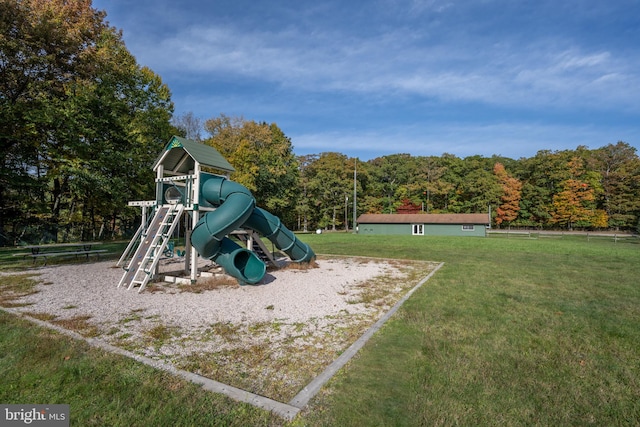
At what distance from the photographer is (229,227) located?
9.02 m

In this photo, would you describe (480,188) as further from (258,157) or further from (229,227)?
(229,227)

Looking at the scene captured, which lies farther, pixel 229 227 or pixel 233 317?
pixel 229 227

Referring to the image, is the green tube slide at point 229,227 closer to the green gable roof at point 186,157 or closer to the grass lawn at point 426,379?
the green gable roof at point 186,157

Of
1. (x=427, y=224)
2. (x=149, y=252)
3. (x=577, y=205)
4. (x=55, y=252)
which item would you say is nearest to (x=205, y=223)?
(x=149, y=252)

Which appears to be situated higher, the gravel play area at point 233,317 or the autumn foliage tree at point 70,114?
the autumn foliage tree at point 70,114

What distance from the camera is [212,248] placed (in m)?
9.21

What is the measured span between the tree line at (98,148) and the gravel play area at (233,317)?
1342 centimetres

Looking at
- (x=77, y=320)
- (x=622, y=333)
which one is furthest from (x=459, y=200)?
(x=77, y=320)

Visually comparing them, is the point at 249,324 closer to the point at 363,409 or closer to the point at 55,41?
the point at 363,409

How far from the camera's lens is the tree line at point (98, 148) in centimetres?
1861

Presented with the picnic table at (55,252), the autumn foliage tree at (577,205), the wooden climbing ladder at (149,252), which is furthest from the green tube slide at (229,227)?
the autumn foliage tree at (577,205)

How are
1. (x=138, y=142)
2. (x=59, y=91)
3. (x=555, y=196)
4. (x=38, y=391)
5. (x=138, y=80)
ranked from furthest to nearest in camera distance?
1. (x=555, y=196)
2. (x=138, y=80)
3. (x=138, y=142)
4. (x=59, y=91)
5. (x=38, y=391)

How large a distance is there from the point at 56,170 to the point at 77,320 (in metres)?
20.8

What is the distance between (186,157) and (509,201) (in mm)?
65541
